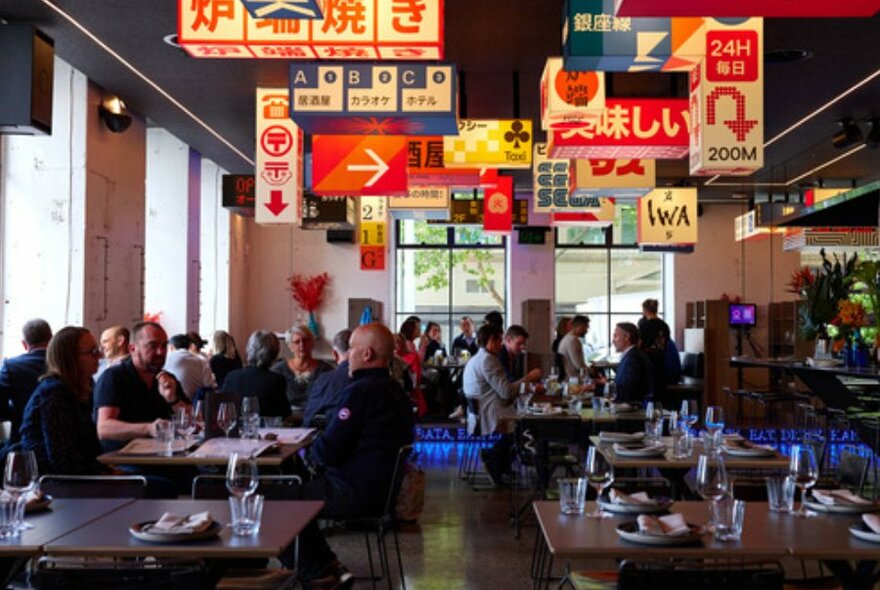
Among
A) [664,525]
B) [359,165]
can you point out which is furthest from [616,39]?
[664,525]

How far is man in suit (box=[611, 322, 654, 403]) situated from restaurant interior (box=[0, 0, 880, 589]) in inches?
1.9

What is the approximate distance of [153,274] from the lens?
13758 mm

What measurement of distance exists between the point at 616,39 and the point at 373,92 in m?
1.84

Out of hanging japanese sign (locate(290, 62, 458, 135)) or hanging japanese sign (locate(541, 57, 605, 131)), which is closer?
hanging japanese sign (locate(290, 62, 458, 135))

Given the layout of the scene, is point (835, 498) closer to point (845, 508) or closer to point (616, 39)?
point (845, 508)

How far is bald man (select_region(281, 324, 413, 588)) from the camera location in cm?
528

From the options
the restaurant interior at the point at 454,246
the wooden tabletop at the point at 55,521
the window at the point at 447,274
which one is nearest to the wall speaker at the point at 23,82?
the restaurant interior at the point at 454,246

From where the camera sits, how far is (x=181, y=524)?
3.42 metres

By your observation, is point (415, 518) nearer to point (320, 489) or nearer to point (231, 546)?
point (320, 489)

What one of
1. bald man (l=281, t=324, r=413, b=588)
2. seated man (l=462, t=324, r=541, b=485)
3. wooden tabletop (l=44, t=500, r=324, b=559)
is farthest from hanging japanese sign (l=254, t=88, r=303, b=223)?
wooden tabletop (l=44, t=500, r=324, b=559)

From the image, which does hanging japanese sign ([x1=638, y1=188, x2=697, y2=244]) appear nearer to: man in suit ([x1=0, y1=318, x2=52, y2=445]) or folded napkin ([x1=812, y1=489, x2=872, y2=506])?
man in suit ([x1=0, y1=318, x2=52, y2=445])

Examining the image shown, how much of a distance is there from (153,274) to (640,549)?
37.4 ft

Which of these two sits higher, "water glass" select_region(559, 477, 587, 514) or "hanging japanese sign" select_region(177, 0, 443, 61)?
"hanging japanese sign" select_region(177, 0, 443, 61)

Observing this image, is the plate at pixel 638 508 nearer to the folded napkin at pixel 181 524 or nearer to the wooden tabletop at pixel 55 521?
the folded napkin at pixel 181 524
